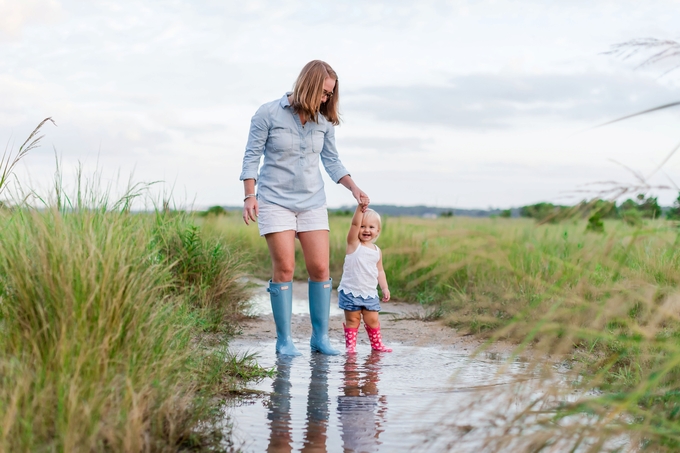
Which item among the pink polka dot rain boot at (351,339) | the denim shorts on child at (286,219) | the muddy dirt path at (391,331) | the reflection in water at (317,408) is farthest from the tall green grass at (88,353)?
the muddy dirt path at (391,331)

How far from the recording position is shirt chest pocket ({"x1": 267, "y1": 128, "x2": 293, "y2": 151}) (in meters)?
5.62

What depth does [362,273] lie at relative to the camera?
5832 millimetres

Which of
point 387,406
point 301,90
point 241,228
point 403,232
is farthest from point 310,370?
point 241,228

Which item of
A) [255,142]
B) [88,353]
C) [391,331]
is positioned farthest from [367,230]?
[88,353]

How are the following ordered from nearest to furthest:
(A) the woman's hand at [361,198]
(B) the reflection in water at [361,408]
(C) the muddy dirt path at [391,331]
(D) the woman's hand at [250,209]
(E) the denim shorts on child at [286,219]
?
1. (B) the reflection in water at [361,408]
2. (D) the woman's hand at [250,209]
3. (E) the denim shorts on child at [286,219]
4. (A) the woman's hand at [361,198]
5. (C) the muddy dirt path at [391,331]

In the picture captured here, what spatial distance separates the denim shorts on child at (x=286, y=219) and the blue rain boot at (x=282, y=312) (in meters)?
0.44

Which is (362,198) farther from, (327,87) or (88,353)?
(88,353)

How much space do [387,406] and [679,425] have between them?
181cm

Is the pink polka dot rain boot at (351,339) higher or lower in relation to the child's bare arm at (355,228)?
lower

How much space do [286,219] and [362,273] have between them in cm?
75

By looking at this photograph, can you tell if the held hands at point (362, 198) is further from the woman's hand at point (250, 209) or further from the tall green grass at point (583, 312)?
the woman's hand at point (250, 209)

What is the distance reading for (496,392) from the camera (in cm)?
248

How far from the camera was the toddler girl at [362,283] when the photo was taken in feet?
19.0

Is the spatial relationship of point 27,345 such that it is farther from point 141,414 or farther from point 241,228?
point 241,228
